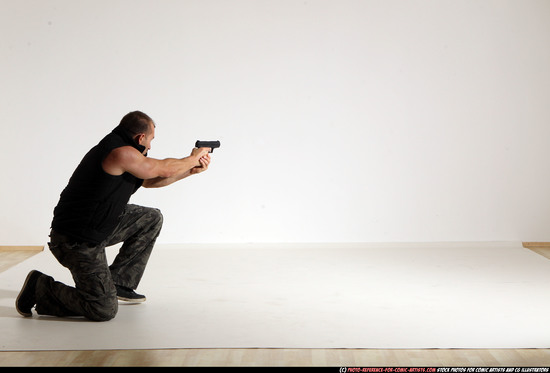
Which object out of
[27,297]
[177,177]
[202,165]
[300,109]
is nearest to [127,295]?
[27,297]

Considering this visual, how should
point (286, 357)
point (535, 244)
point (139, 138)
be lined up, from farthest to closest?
point (535, 244) < point (139, 138) < point (286, 357)

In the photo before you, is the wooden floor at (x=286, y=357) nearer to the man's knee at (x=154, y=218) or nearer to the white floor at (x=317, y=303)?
the white floor at (x=317, y=303)

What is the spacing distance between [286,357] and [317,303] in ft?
2.96

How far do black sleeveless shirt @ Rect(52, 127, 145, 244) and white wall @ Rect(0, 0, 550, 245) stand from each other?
218 centimetres

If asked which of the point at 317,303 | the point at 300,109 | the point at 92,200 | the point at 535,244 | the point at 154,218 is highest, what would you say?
the point at 300,109

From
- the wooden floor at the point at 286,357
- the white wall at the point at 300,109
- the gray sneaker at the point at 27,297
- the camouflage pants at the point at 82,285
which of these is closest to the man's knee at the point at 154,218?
the camouflage pants at the point at 82,285

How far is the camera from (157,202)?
18.0ft

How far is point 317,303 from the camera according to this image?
3.52 meters

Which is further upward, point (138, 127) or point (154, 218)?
point (138, 127)

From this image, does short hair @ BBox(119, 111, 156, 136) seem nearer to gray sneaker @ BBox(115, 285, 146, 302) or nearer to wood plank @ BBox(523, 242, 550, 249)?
gray sneaker @ BBox(115, 285, 146, 302)

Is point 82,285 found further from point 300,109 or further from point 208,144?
point 300,109

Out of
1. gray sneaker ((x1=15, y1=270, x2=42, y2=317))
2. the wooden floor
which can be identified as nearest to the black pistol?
gray sneaker ((x1=15, y1=270, x2=42, y2=317))

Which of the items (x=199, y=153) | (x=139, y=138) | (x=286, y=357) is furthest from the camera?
(x=199, y=153)

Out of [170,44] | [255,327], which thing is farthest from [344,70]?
[255,327]
